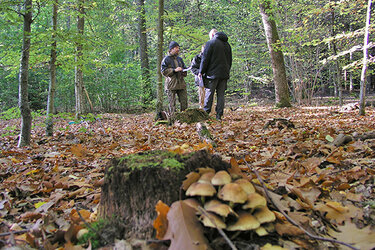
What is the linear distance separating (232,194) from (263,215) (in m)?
0.23

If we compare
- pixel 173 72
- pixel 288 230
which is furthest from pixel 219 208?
pixel 173 72

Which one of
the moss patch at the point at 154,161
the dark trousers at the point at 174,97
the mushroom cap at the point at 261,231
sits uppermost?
the dark trousers at the point at 174,97

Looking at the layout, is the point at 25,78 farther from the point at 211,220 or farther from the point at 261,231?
the point at 261,231

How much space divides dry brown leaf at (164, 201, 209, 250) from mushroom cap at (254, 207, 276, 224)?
301 mm

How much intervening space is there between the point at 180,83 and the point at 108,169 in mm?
5870

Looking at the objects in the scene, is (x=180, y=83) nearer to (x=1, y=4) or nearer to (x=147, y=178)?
(x=1, y=4)

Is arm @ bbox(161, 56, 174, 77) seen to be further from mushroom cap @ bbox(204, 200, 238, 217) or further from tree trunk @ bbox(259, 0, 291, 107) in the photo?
mushroom cap @ bbox(204, 200, 238, 217)

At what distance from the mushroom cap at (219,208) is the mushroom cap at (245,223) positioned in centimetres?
6

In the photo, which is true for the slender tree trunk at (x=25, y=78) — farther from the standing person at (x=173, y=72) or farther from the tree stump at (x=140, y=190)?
the tree stump at (x=140, y=190)

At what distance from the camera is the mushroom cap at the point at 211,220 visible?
118cm

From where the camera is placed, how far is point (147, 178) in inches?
59.5

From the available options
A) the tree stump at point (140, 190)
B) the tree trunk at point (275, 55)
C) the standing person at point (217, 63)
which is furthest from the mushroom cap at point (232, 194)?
the tree trunk at point (275, 55)

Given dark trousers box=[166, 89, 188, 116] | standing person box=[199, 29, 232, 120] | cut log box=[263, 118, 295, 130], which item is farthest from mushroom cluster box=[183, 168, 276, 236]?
dark trousers box=[166, 89, 188, 116]

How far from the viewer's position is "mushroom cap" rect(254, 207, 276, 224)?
1252 mm
